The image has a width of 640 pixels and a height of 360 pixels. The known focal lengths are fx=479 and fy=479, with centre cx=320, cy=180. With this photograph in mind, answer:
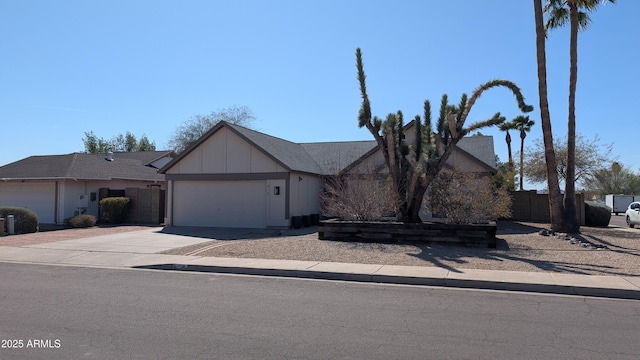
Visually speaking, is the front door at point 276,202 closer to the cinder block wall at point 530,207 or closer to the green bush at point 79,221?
the green bush at point 79,221

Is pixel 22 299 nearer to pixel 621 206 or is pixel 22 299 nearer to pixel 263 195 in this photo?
pixel 263 195

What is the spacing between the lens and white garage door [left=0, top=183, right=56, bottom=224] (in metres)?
25.8

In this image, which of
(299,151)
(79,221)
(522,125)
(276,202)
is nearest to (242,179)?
(276,202)

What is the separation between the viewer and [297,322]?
6.96 m

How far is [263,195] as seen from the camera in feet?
75.6

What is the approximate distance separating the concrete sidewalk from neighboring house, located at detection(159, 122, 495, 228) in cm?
688

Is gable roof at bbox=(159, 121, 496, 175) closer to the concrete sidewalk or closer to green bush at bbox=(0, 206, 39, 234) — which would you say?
green bush at bbox=(0, 206, 39, 234)

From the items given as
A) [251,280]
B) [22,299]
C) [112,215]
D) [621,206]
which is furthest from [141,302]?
[621,206]

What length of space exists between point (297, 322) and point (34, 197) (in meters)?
24.7

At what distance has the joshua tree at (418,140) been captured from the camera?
1670 centimetres

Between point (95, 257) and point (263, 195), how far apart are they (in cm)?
1004

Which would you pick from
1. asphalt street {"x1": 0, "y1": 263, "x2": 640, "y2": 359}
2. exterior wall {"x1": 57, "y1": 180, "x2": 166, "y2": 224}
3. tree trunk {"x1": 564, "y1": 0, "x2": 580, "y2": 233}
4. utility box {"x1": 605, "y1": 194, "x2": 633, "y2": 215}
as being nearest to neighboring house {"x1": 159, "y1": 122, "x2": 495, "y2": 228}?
tree trunk {"x1": 564, "y1": 0, "x2": 580, "y2": 233}

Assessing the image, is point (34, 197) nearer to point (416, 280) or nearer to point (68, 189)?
point (68, 189)

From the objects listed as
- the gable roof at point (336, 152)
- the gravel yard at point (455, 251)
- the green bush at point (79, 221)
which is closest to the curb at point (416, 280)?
the gravel yard at point (455, 251)
